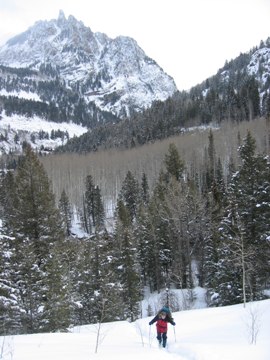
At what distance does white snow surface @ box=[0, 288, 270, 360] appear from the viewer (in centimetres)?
956

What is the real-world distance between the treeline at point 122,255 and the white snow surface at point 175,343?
180cm

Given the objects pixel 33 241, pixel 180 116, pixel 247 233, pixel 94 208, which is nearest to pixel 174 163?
pixel 94 208

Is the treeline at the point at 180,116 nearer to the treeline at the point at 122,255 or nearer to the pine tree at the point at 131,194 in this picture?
the pine tree at the point at 131,194

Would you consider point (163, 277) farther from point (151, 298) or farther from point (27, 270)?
point (27, 270)

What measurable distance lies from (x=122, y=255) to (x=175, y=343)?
2248 cm

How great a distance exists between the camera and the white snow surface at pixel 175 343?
9562mm

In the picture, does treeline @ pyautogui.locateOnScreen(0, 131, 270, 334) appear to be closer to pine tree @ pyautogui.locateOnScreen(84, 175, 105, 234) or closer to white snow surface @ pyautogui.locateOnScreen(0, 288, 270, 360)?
white snow surface @ pyautogui.locateOnScreen(0, 288, 270, 360)

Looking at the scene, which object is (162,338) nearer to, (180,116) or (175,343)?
(175,343)

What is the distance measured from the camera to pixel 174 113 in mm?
139000

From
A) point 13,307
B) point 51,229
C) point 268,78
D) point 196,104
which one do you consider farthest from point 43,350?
point 268,78

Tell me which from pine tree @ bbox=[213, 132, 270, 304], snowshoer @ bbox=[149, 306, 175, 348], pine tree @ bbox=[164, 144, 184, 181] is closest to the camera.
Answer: snowshoer @ bbox=[149, 306, 175, 348]

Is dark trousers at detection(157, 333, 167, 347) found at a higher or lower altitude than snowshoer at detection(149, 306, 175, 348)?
lower

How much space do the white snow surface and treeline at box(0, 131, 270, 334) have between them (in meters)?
1.80

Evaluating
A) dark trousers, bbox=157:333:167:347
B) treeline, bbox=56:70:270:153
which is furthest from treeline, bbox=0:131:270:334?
treeline, bbox=56:70:270:153
